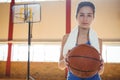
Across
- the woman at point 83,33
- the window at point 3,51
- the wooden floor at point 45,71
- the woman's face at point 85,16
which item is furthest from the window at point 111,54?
the woman's face at point 85,16

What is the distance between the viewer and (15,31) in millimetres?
6949

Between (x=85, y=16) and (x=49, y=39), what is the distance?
5372mm

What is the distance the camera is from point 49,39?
6.76 m

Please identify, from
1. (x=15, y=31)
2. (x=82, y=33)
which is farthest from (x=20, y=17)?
(x=82, y=33)

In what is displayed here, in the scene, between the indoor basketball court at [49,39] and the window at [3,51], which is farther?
the window at [3,51]

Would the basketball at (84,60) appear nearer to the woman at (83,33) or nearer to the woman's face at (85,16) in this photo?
the woman at (83,33)

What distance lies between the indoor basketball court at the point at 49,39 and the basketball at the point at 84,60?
493cm

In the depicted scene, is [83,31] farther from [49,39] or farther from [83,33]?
[49,39]

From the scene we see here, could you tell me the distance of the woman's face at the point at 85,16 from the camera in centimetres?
141

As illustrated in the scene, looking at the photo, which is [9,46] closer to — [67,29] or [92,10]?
[67,29]

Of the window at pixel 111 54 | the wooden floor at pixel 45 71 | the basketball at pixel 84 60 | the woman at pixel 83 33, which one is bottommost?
the wooden floor at pixel 45 71

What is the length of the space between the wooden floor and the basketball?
5.03m

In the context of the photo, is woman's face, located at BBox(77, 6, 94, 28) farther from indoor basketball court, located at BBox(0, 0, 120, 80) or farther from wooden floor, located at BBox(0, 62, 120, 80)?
wooden floor, located at BBox(0, 62, 120, 80)

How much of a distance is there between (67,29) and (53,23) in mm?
480
